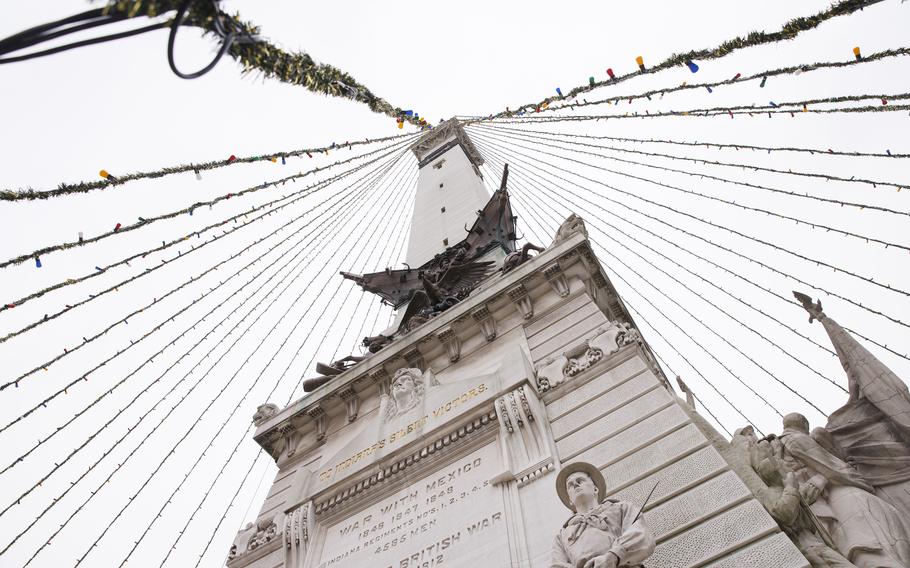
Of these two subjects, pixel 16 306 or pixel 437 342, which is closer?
pixel 16 306

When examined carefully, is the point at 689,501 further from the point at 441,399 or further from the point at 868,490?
the point at 441,399

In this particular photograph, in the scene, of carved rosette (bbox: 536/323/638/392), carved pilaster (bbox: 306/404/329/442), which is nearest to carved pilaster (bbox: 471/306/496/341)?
carved rosette (bbox: 536/323/638/392)

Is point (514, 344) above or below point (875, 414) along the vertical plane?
above

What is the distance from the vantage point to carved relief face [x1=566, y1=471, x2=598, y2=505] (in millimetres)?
5922

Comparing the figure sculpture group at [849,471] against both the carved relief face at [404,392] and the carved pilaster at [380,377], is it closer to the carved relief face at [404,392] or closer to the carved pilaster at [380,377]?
the carved relief face at [404,392]

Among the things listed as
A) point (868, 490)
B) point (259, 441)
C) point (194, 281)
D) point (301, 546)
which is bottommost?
point (868, 490)

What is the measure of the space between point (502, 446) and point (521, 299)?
3801 mm

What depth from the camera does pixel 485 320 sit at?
11.5m

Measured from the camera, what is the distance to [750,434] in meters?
7.15

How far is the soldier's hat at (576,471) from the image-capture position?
5918mm

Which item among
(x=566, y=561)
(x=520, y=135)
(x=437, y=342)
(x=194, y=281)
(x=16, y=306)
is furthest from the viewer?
(x=520, y=135)

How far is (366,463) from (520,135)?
65.0 ft

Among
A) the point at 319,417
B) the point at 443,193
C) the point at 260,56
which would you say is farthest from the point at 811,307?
the point at 443,193

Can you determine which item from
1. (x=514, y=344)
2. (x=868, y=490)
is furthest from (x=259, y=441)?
(x=868, y=490)
